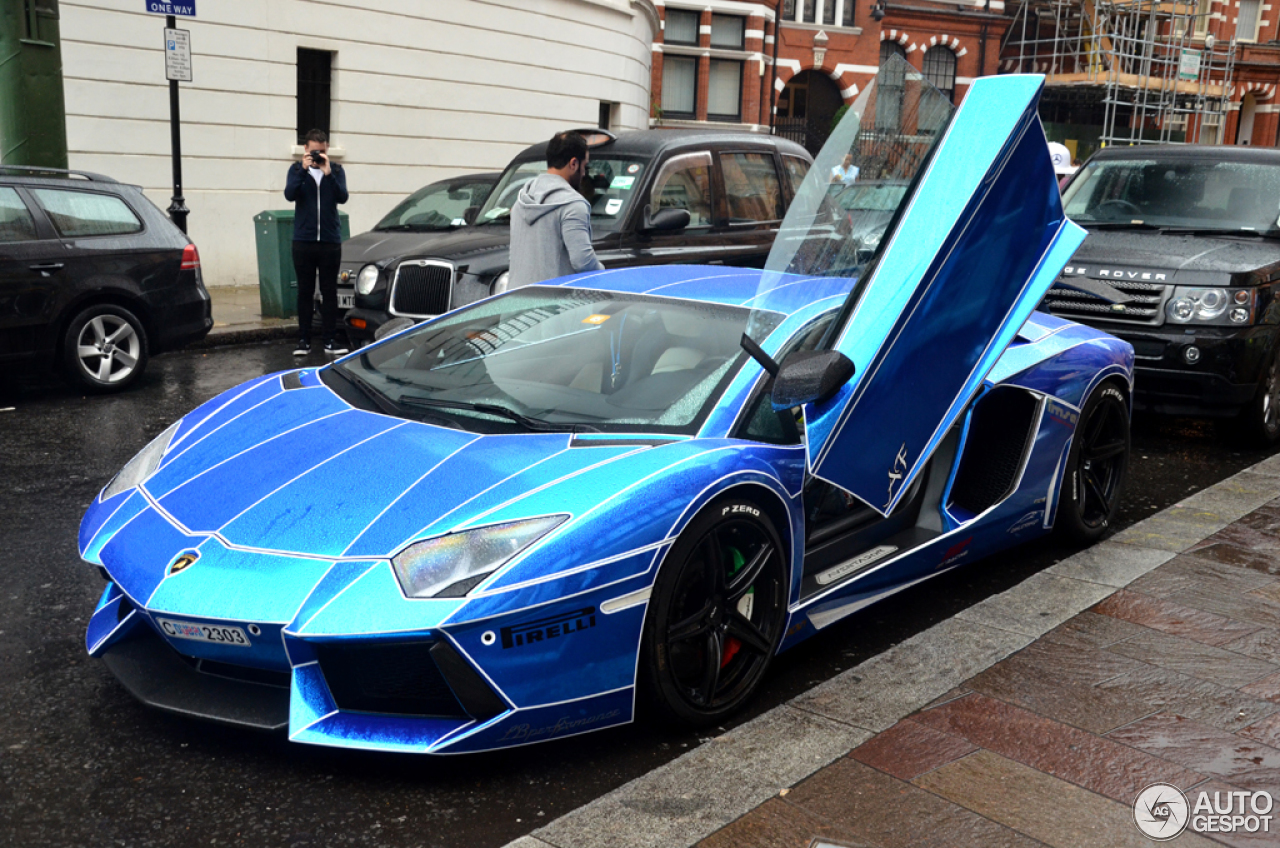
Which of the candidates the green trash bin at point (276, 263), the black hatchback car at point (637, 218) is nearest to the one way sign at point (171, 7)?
the green trash bin at point (276, 263)

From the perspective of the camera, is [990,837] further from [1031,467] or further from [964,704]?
[1031,467]

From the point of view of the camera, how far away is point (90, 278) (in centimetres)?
831

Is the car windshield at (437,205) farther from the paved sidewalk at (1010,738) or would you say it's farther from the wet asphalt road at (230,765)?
the paved sidewalk at (1010,738)

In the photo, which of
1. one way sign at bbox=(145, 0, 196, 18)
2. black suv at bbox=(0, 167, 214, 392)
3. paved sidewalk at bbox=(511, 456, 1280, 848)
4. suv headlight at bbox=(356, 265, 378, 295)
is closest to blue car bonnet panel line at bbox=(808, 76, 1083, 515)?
paved sidewalk at bbox=(511, 456, 1280, 848)

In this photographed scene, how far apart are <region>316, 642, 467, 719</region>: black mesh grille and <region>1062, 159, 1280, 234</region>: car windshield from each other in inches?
265

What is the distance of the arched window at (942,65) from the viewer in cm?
4628

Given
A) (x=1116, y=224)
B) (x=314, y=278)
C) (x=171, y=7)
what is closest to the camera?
(x=1116, y=224)

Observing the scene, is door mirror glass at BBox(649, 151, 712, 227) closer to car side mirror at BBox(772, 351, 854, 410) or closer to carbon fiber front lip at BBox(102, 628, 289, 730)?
car side mirror at BBox(772, 351, 854, 410)

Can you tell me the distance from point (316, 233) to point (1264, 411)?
7.35 m

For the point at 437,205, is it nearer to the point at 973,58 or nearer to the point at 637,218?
the point at 637,218

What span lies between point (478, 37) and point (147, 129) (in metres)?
6.16

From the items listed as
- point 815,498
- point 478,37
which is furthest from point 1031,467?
point 478,37

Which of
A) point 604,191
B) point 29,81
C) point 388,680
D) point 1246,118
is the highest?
point 1246,118

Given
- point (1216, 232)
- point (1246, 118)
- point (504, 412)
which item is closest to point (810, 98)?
point (1246, 118)
